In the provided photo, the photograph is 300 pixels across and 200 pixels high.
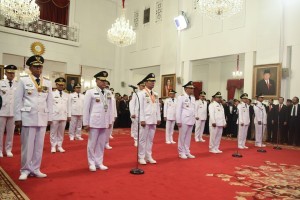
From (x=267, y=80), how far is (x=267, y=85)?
199 millimetres

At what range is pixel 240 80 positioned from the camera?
15.8 meters

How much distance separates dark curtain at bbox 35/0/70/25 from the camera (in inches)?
571

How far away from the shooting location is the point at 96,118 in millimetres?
4652

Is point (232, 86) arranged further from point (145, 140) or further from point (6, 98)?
point (6, 98)

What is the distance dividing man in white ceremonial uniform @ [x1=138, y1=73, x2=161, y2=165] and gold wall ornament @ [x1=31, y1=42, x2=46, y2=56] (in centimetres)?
1008

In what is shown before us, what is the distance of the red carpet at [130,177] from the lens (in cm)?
351

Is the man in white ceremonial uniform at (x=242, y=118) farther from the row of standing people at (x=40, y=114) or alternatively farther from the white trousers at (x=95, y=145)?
the white trousers at (x=95, y=145)

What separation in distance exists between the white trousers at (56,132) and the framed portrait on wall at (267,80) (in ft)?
23.4

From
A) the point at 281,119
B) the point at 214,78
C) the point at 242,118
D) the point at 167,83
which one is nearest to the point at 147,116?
the point at 242,118

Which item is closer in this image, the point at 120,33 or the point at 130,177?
the point at 130,177

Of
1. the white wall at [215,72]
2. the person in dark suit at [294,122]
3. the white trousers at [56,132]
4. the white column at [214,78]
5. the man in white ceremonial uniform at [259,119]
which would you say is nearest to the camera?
the white trousers at [56,132]

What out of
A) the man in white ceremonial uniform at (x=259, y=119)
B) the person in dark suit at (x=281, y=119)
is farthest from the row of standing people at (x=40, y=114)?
the person in dark suit at (x=281, y=119)

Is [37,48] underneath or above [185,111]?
above

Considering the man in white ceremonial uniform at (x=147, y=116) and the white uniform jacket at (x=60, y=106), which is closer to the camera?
the man in white ceremonial uniform at (x=147, y=116)
